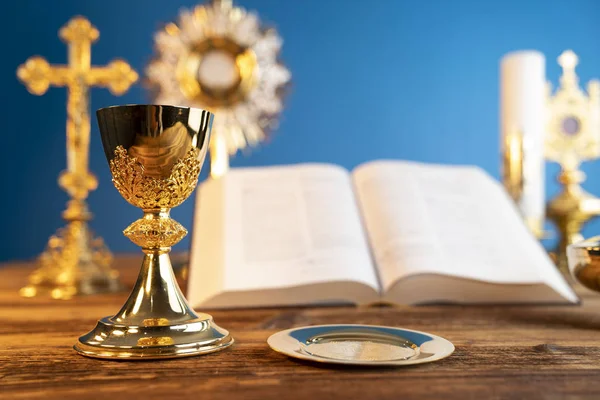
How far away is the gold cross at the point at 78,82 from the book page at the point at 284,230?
0.17 metres

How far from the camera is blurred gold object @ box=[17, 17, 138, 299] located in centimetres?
81

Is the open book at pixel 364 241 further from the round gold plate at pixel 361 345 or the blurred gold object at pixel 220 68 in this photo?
the blurred gold object at pixel 220 68

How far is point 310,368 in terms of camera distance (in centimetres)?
41

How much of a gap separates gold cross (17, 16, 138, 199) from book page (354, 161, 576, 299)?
368 mm

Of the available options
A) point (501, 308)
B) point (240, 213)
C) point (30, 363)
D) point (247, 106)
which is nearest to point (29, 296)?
point (240, 213)

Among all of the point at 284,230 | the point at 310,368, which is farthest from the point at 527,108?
the point at 310,368

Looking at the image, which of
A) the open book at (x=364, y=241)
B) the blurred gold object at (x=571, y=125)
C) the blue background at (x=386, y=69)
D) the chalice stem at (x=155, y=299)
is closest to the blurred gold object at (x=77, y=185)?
the open book at (x=364, y=241)

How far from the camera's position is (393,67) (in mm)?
2191

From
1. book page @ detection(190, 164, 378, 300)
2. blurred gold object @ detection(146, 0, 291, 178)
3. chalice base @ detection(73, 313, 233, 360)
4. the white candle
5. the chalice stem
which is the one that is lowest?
chalice base @ detection(73, 313, 233, 360)

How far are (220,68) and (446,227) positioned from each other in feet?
2.33

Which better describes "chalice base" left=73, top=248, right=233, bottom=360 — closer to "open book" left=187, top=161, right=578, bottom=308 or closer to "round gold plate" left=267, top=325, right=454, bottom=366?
"round gold plate" left=267, top=325, right=454, bottom=366

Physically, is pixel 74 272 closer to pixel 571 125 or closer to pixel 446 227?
pixel 446 227

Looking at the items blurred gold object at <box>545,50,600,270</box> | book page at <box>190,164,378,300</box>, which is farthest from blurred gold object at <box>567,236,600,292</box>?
blurred gold object at <box>545,50,600,270</box>

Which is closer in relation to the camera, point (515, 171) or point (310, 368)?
point (310, 368)
